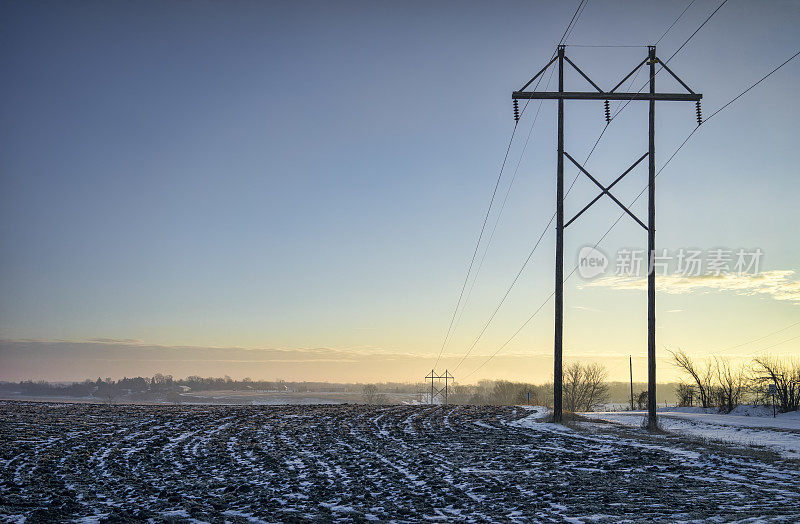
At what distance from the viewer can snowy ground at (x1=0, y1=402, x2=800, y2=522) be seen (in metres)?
Result: 10.4

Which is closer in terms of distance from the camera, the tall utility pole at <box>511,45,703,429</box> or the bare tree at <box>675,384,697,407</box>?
the tall utility pole at <box>511,45,703,429</box>

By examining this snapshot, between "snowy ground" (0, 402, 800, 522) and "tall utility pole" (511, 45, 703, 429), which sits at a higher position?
"tall utility pole" (511, 45, 703, 429)

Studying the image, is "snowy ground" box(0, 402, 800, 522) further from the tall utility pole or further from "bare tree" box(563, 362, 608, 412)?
"bare tree" box(563, 362, 608, 412)

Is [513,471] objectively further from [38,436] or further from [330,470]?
[38,436]

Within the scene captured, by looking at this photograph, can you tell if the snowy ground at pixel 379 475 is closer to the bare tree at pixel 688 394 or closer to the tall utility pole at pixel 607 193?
the tall utility pole at pixel 607 193

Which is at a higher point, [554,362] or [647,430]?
[554,362]

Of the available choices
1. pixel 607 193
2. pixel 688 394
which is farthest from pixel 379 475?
pixel 688 394

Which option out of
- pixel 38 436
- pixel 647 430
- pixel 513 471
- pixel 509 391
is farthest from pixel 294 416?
pixel 509 391

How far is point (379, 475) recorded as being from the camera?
46.2 feet

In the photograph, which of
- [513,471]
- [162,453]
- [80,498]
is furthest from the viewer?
[162,453]

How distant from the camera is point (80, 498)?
38.8 feet

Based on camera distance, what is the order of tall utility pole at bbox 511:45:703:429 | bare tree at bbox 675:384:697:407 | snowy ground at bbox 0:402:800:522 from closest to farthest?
snowy ground at bbox 0:402:800:522 → tall utility pole at bbox 511:45:703:429 → bare tree at bbox 675:384:697:407

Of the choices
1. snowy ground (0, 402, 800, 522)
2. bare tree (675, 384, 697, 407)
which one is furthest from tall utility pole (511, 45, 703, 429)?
bare tree (675, 384, 697, 407)

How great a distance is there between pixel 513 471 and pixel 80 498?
29.7 ft
